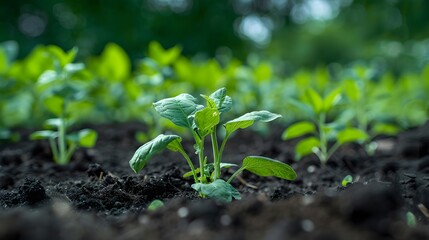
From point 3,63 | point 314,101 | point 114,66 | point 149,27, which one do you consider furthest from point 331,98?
point 149,27

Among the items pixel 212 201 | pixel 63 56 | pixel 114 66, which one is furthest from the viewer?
pixel 114 66

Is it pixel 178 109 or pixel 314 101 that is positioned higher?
pixel 178 109

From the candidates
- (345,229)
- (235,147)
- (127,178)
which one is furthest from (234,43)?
(345,229)

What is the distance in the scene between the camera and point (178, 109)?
1.79 meters

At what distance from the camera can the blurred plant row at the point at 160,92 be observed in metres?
2.86

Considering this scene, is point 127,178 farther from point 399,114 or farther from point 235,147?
point 399,114

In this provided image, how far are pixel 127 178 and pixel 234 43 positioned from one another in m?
10.2

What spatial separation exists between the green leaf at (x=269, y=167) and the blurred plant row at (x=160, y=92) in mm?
891

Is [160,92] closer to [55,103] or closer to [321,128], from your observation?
[55,103]

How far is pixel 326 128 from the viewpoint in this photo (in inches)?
109

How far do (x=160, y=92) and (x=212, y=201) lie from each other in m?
2.30

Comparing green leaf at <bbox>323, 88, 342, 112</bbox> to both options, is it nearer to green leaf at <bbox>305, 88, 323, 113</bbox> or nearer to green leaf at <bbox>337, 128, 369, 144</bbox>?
green leaf at <bbox>305, 88, 323, 113</bbox>

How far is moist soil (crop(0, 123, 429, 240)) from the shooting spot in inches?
46.3

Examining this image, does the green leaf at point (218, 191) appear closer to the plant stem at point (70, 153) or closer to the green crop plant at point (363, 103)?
the plant stem at point (70, 153)
